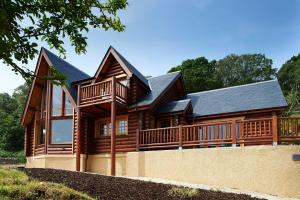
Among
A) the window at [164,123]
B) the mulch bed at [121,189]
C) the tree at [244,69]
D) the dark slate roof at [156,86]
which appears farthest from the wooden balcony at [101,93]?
the tree at [244,69]

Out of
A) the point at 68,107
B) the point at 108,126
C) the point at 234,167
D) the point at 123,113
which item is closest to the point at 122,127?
the point at 123,113

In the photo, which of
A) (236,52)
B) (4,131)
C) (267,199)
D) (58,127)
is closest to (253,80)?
(236,52)

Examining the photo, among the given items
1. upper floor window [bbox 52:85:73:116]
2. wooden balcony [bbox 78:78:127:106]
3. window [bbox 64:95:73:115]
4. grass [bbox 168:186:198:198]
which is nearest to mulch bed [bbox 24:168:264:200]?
grass [bbox 168:186:198:198]

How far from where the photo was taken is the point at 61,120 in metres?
19.7

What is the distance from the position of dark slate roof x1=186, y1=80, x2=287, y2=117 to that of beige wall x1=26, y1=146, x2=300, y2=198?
446 centimetres

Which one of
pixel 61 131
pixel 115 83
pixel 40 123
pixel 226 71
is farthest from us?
pixel 226 71

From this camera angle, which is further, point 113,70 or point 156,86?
point 156,86

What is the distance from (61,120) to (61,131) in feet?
2.13

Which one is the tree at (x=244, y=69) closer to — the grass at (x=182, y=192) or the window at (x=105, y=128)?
the window at (x=105, y=128)

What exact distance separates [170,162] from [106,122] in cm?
560

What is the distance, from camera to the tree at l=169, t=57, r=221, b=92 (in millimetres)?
43656

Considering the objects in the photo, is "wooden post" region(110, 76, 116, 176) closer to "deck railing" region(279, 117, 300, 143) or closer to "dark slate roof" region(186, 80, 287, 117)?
"dark slate roof" region(186, 80, 287, 117)

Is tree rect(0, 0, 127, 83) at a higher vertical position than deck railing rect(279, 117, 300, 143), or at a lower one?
higher

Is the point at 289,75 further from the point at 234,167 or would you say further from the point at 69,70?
the point at 234,167
